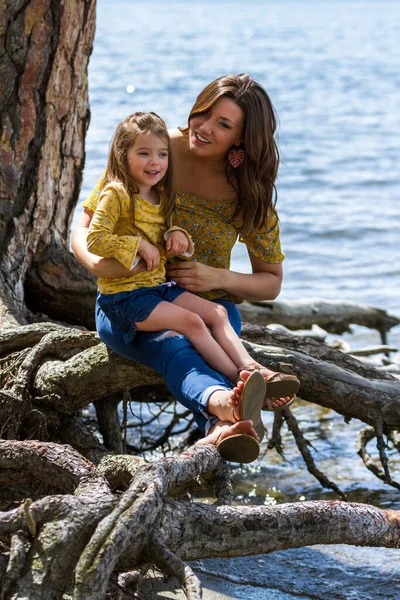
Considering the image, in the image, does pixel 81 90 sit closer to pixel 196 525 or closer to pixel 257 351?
pixel 257 351

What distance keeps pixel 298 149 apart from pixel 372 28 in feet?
106

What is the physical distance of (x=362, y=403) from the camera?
3977 millimetres

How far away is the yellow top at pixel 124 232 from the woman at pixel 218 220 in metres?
0.07

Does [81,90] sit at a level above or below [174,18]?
below

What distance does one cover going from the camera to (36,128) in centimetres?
491

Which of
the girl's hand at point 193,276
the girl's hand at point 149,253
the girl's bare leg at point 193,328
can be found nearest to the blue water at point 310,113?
the girl's hand at point 193,276

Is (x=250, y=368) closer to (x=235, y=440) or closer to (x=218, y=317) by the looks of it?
(x=218, y=317)

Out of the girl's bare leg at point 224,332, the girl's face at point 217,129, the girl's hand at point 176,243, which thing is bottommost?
the girl's bare leg at point 224,332

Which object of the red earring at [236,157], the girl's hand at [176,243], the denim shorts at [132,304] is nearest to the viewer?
the denim shorts at [132,304]

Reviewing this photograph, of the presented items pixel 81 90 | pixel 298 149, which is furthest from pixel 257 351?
pixel 298 149

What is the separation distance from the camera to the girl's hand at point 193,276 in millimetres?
3646

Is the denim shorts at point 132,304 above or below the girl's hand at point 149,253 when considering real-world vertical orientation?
below

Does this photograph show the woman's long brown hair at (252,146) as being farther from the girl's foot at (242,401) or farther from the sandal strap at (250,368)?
the girl's foot at (242,401)

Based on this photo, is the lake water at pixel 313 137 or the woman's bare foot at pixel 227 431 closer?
the woman's bare foot at pixel 227 431
